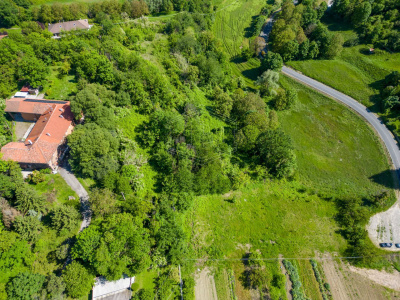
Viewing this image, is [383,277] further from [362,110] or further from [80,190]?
[80,190]

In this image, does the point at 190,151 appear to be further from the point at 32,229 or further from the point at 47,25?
the point at 47,25

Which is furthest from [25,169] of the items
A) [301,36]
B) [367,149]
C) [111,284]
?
[301,36]

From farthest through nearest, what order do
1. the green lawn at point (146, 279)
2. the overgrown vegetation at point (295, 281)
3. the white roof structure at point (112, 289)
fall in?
the overgrown vegetation at point (295, 281) → the green lawn at point (146, 279) → the white roof structure at point (112, 289)

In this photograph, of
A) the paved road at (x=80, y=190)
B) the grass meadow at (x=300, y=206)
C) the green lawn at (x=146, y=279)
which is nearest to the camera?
the green lawn at (x=146, y=279)

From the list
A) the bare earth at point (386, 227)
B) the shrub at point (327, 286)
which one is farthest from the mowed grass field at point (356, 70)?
the shrub at point (327, 286)

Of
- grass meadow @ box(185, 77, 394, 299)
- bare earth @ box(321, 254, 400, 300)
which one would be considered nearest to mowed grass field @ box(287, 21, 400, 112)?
grass meadow @ box(185, 77, 394, 299)

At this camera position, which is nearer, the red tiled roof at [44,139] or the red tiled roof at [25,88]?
the red tiled roof at [44,139]

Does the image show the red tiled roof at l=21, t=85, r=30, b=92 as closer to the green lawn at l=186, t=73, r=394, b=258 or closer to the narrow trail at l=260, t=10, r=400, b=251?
the green lawn at l=186, t=73, r=394, b=258

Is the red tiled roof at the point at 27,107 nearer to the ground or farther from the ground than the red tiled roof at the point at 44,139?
farther from the ground

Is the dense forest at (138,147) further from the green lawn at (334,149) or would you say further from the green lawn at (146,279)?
the green lawn at (334,149)
